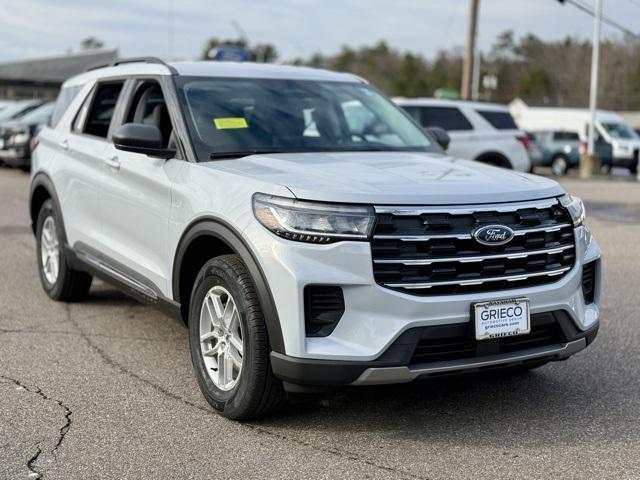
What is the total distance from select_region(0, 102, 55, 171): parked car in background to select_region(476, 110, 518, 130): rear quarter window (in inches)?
398

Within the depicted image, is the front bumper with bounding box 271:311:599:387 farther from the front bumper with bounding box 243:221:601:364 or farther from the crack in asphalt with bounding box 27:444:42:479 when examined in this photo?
the crack in asphalt with bounding box 27:444:42:479

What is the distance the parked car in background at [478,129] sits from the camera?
15.0m

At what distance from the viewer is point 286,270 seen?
3.98 m

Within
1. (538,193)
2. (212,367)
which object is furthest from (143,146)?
(538,193)

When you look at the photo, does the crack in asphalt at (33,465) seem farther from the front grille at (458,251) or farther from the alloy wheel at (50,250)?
the alloy wheel at (50,250)

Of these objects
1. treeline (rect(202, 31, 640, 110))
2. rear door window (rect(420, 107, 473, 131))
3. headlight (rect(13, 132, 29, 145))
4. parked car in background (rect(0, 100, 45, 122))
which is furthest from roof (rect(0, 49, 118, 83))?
rear door window (rect(420, 107, 473, 131))

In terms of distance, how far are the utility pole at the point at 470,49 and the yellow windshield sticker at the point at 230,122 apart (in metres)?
21.2

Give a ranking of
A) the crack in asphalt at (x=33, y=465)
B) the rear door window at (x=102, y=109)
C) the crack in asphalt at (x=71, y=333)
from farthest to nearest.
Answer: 1. the rear door window at (x=102, y=109)
2. the crack in asphalt at (x=71, y=333)
3. the crack in asphalt at (x=33, y=465)

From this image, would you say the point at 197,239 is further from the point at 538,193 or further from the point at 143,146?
the point at 538,193

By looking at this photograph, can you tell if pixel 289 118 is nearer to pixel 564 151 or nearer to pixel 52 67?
pixel 564 151

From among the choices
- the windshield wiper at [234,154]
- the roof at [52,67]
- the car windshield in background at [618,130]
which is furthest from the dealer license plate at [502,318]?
the roof at [52,67]

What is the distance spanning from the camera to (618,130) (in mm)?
31844

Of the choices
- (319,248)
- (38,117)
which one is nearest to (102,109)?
(319,248)

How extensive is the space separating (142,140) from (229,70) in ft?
3.53
